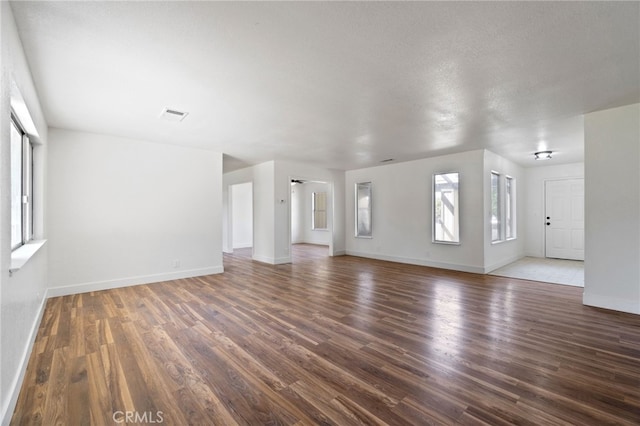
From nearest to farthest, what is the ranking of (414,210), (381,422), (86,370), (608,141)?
(381,422), (86,370), (608,141), (414,210)

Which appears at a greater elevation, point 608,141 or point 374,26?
point 374,26

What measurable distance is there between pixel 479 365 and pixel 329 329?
1.36 meters

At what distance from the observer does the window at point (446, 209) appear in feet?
20.1

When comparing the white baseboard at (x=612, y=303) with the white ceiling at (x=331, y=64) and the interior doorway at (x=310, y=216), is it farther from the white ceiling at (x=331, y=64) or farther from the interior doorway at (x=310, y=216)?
the interior doorway at (x=310, y=216)

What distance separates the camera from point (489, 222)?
582cm

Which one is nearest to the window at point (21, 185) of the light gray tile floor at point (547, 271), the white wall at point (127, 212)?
the white wall at point (127, 212)

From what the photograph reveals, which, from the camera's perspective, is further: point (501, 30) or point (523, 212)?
point (523, 212)

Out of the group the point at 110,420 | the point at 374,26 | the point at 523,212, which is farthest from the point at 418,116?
the point at 523,212

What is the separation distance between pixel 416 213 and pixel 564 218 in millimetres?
4049

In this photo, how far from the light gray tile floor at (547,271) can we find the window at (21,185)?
710 cm

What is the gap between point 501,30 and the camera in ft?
6.43

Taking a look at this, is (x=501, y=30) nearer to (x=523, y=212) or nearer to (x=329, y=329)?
(x=329, y=329)

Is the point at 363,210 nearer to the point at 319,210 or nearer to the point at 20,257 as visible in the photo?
the point at 319,210

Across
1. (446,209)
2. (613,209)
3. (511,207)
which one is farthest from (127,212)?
(511,207)
